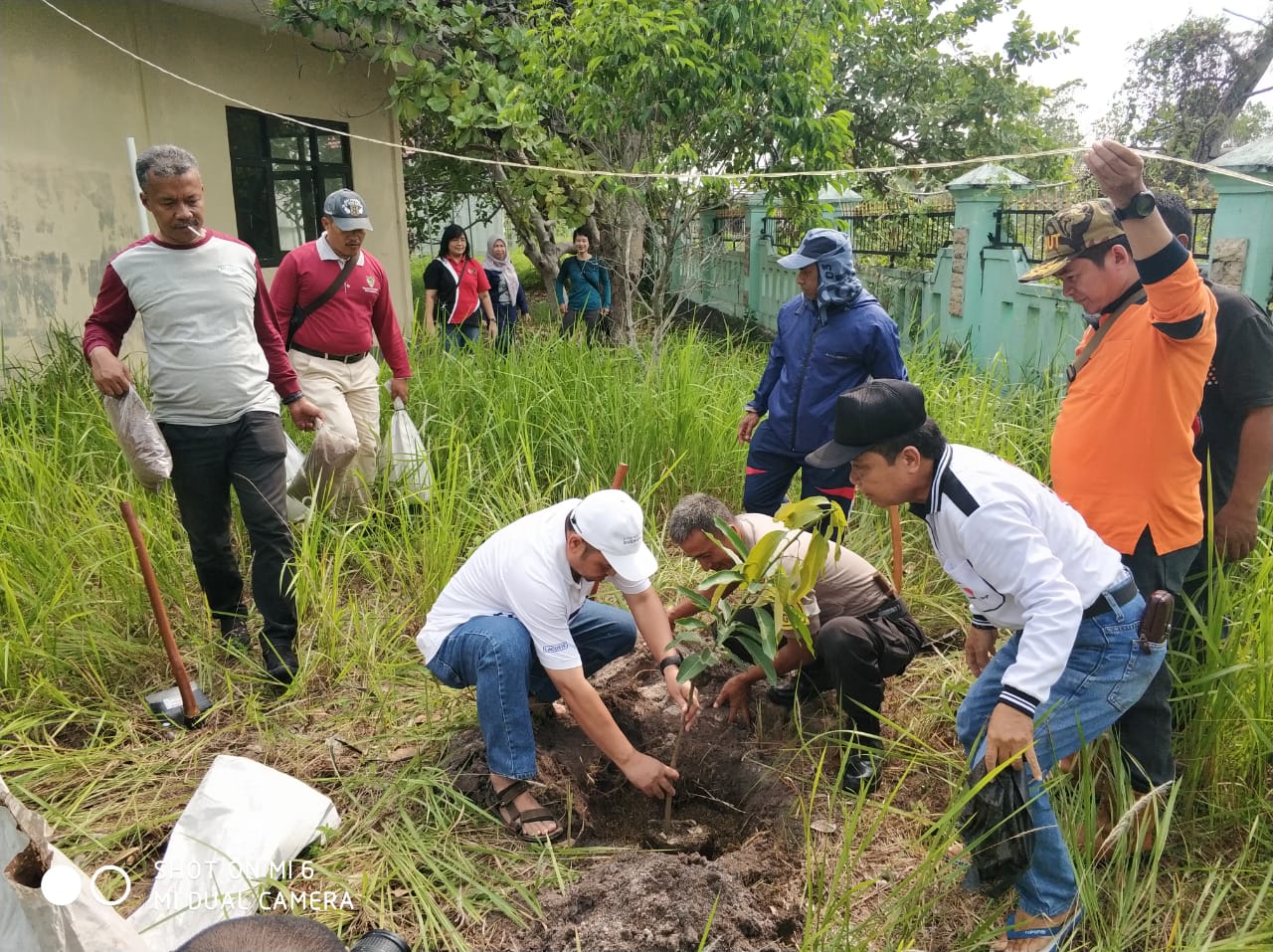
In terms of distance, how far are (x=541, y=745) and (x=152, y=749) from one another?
1232 millimetres

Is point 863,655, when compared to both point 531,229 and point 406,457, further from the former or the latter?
point 531,229

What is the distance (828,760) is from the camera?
2863 mm

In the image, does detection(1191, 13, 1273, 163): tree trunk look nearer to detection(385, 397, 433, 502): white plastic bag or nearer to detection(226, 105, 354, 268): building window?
detection(226, 105, 354, 268): building window

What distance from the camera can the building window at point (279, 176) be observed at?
759 centimetres

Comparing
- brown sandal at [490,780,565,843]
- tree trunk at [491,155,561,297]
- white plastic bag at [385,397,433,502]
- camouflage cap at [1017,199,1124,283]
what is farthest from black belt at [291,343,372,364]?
tree trunk at [491,155,561,297]

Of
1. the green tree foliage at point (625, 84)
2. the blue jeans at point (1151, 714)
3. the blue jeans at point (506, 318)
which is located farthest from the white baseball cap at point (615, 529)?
the blue jeans at point (506, 318)

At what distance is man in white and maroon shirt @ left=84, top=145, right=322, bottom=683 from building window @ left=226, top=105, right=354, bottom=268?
4.75m

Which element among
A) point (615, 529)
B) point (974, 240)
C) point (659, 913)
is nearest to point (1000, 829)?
point (659, 913)

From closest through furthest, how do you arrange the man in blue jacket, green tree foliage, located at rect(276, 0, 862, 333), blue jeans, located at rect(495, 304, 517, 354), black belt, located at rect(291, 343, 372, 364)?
the man in blue jacket → black belt, located at rect(291, 343, 372, 364) → green tree foliage, located at rect(276, 0, 862, 333) → blue jeans, located at rect(495, 304, 517, 354)

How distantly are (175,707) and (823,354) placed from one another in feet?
8.89

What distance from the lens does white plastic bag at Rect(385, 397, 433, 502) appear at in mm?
4316

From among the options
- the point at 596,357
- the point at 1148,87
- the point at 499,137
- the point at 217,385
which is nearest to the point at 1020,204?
the point at 596,357

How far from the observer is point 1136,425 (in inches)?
88.2

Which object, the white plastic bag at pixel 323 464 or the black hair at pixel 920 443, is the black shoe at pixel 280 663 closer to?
the white plastic bag at pixel 323 464
